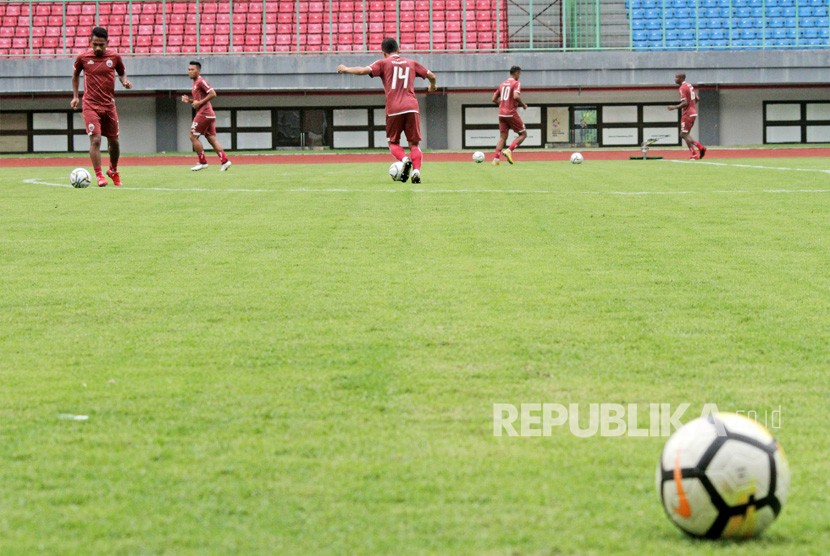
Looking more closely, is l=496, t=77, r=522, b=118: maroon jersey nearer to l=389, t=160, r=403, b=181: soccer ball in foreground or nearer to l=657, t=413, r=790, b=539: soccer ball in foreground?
l=389, t=160, r=403, b=181: soccer ball in foreground

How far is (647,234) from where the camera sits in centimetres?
1152

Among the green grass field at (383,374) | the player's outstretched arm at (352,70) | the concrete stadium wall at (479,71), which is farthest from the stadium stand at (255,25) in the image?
the green grass field at (383,374)

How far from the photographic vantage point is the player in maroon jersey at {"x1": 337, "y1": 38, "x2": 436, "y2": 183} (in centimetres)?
1980

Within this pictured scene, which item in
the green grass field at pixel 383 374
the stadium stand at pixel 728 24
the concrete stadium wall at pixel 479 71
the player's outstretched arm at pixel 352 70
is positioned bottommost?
the green grass field at pixel 383 374

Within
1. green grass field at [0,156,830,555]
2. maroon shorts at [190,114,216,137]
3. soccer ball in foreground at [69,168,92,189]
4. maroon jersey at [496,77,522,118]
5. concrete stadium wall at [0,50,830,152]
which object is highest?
concrete stadium wall at [0,50,830,152]

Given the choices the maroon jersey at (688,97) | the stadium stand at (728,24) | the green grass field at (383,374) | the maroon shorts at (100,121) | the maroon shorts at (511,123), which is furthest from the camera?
the stadium stand at (728,24)

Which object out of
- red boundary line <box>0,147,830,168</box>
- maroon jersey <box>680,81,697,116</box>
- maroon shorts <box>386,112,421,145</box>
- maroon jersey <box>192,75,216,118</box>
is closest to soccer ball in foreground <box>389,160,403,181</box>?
maroon shorts <box>386,112,421,145</box>

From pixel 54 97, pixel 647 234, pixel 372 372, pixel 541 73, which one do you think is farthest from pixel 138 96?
pixel 372 372

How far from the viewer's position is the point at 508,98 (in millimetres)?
29609

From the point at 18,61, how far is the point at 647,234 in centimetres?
3661

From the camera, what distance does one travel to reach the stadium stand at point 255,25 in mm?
45938

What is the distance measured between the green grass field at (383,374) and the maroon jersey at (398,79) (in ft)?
25.1

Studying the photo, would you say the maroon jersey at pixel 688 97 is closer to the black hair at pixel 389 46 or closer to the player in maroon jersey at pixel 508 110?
the player in maroon jersey at pixel 508 110

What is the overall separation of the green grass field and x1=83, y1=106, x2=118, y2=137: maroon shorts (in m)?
6.84
